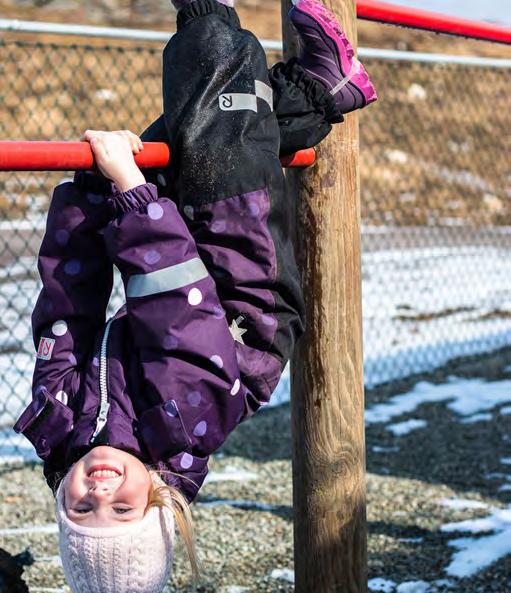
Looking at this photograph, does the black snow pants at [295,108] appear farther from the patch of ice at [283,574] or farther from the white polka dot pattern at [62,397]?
the patch of ice at [283,574]

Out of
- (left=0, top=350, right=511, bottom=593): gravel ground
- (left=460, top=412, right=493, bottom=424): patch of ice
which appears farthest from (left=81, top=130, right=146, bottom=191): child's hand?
(left=460, top=412, right=493, bottom=424): patch of ice

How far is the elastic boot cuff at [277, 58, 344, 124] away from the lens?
2.04 m

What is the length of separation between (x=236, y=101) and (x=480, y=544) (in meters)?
1.92

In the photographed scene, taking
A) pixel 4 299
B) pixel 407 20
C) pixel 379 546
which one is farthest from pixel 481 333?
pixel 407 20

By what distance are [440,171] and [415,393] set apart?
9082mm

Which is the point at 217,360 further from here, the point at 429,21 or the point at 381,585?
the point at 381,585

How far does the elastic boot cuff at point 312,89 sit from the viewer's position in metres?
2.04

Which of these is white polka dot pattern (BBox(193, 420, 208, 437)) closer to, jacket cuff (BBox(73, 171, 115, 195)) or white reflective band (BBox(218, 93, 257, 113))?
jacket cuff (BBox(73, 171, 115, 195))

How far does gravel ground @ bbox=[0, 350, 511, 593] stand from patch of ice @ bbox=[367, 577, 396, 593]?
0.04 m

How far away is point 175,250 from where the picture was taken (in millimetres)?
1757

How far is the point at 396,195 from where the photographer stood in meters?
13.2

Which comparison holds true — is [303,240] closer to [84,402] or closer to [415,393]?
[84,402]

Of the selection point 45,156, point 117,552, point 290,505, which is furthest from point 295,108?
point 290,505

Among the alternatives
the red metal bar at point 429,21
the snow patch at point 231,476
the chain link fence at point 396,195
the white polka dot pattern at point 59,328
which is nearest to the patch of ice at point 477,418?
the chain link fence at point 396,195
